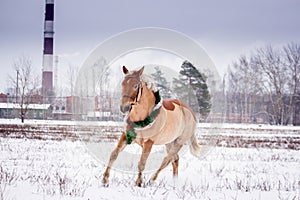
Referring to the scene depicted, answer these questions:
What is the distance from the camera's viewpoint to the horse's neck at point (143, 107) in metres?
5.30

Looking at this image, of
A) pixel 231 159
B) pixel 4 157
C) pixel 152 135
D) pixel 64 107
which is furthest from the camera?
pixel 64 107

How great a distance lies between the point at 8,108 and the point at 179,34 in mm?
51514

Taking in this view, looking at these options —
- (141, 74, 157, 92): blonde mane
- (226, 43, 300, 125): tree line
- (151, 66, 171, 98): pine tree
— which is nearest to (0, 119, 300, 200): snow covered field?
(141, 74, 157, 92): blonde mane

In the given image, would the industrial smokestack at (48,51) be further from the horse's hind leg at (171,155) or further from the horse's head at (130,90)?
the horse's head at (130,90)

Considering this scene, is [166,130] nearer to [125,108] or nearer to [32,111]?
[125,108]

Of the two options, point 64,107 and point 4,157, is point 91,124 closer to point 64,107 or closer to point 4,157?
point 4,157

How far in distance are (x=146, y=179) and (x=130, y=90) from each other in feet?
7.07

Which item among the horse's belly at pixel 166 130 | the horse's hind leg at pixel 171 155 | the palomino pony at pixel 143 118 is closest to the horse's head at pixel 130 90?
the palomino pony at pixel 143 118

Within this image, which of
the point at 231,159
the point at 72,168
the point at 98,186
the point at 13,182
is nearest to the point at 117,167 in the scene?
the point at 72,168

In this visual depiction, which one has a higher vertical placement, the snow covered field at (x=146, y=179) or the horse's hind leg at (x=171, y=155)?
the horse's hind leg at (x=171, y=155)

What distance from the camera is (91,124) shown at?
27.0m

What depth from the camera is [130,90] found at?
4.85m

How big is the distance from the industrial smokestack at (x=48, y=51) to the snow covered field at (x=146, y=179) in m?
54.0

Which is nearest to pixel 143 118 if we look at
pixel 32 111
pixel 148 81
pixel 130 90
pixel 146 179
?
pixel 148 81
